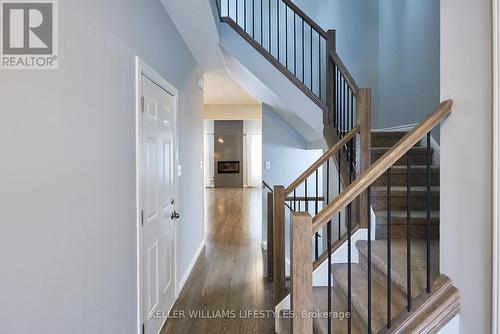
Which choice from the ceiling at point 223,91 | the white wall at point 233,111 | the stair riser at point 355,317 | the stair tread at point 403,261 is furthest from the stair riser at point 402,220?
the white wall at point 233,111

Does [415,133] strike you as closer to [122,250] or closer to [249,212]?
[122,250]

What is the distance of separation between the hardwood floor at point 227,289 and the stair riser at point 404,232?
1178 mm

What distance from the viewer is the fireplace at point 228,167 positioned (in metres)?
12.3

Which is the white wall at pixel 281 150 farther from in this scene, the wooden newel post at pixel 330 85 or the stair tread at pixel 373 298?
the stair tread at pixel 373 298

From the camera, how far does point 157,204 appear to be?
7.80 feet

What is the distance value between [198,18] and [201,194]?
262cm

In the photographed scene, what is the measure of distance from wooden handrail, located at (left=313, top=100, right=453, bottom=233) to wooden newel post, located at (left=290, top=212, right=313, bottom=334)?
0.19 feet

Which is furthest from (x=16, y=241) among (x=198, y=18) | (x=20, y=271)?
(x=198, y=18)

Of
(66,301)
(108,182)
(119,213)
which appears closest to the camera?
(66,301)

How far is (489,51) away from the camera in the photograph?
1.19m

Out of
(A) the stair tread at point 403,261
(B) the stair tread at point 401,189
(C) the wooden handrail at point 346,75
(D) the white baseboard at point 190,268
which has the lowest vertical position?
(D) the white baseboard at point 190,268

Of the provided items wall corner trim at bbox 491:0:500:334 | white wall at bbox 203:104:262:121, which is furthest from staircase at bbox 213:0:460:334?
white wall at bbox 203:104:262:121

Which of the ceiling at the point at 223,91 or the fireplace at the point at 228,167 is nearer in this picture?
the ceiling at the point at 223,91

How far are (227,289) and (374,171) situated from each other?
2361 mm
